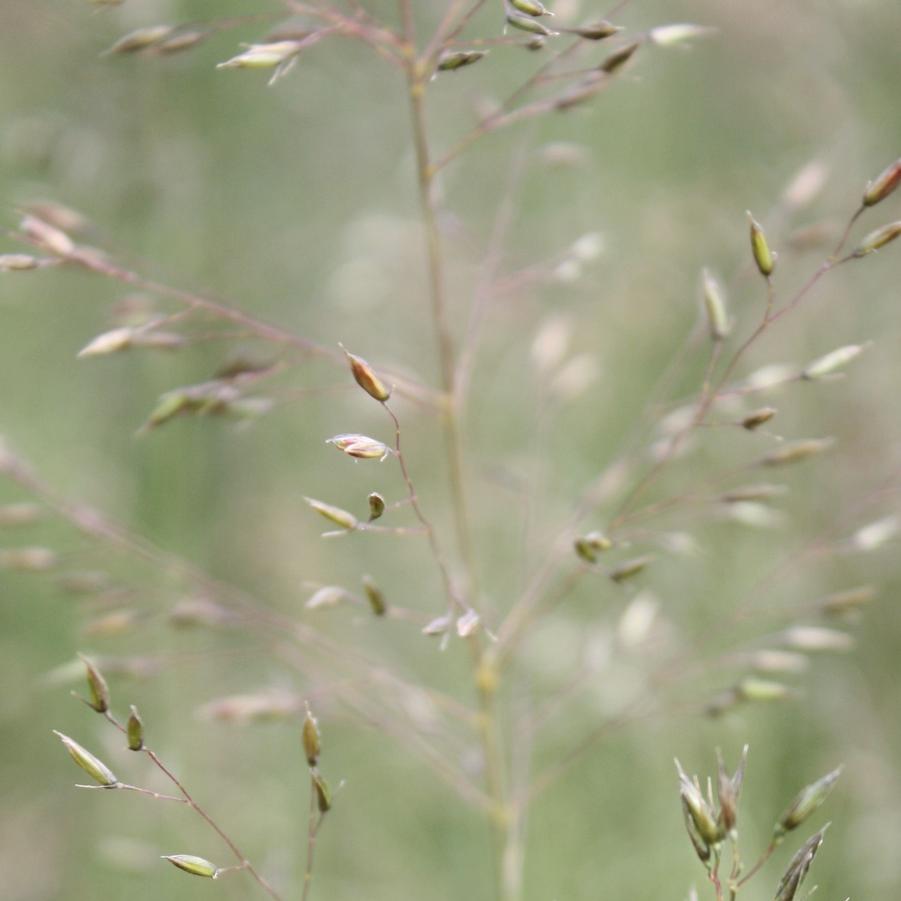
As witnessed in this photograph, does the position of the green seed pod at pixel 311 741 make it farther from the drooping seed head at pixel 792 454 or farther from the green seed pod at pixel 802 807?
the drooping seed head at pixel 792 454

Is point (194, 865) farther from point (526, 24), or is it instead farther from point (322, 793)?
point (526, 24)

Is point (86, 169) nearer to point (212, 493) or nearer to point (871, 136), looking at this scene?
point (212, 493)

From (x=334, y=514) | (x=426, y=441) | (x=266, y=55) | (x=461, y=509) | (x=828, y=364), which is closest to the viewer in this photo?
(x=334, y=514)

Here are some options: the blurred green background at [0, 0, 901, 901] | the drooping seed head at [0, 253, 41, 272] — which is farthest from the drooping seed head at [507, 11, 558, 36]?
the drooping seed head at [0, 253, 41, 272]

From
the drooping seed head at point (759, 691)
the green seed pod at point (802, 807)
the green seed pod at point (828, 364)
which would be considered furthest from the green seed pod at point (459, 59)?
the drooping seed head at point (759, 691)

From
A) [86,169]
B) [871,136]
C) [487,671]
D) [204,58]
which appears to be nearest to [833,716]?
[487,671]

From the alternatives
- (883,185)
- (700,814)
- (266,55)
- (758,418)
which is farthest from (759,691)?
(266,55)
